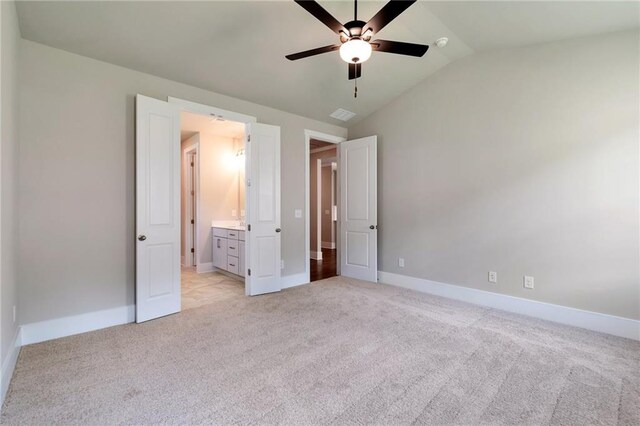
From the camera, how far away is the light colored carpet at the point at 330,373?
1704 millimetres

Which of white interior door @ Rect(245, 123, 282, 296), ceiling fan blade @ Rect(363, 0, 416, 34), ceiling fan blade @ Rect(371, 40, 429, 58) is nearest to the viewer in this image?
ceiling fan blade @ Rect(363, 0, 416, 34)

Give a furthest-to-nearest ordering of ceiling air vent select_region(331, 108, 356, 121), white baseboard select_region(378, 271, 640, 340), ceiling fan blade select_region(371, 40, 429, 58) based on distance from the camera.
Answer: ceiling air vent select_region(331, 108, 356, 121)
white baseboard select_region(378, 271, 640, 340)
ceiling fan blade select_region(371, 40, 429, 58)

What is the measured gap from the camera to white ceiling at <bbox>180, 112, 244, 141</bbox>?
4809 millimetres

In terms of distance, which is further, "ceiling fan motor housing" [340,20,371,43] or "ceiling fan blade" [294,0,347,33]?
"ceiling fan motor housing" [340,20,371,43]

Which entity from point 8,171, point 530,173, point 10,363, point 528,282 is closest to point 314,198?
point 530,173

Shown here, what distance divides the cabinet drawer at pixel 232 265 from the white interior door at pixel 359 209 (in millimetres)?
1827

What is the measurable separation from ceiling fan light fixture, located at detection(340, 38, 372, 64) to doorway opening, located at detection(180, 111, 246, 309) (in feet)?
10.8

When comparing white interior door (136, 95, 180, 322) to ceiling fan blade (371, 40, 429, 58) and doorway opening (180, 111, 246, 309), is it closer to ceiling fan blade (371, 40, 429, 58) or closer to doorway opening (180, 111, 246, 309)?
doorway opening (180, 111, 246, 309)

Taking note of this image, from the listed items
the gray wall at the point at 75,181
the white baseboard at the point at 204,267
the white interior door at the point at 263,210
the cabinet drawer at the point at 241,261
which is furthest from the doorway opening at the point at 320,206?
the gray wall at the point at 75,181

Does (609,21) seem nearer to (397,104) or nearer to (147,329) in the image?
(397,104)

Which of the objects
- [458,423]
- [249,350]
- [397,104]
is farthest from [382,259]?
[458,423]

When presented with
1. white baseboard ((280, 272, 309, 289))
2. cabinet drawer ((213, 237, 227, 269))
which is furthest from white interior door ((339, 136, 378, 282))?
cabinet drawer ((213, 237, 227, 269))

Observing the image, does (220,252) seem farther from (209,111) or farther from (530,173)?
(530,173)

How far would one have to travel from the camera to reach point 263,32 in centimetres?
290
